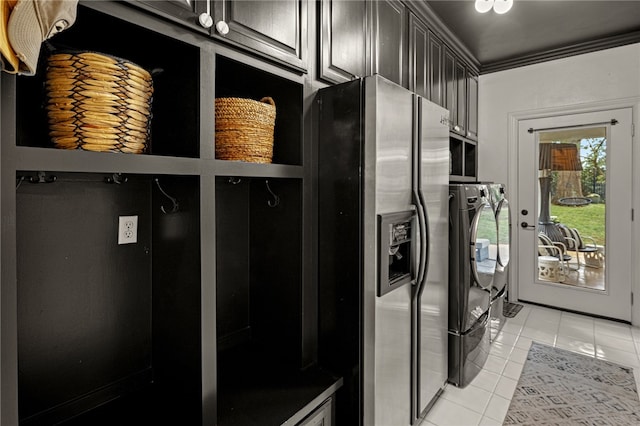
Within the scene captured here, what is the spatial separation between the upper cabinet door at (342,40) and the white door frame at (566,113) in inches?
114

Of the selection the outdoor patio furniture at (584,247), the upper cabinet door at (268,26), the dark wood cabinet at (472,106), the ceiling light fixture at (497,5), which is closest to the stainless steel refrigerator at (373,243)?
the upper cabinet door at (268,26)

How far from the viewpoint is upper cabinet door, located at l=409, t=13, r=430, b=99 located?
A: 8.02 feet

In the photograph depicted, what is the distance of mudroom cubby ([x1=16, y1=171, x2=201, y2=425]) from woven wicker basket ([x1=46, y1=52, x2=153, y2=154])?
0.74ft

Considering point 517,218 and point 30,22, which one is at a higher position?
point 30,22

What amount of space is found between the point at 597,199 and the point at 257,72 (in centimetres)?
384

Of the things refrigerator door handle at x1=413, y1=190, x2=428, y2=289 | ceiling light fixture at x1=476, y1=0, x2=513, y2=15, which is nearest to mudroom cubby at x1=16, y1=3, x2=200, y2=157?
refrigerator door handle at x1=413, y1=190, x2=428, y2=289

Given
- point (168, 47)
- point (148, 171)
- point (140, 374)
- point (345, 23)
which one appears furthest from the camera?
point (345, 23)

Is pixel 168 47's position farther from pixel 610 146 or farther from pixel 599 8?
pixel 610 146

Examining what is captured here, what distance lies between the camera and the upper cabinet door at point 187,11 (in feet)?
3.41

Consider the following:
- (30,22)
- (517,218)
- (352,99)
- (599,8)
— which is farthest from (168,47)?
(517,218)

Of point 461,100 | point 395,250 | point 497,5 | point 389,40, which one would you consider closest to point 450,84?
point 461,100

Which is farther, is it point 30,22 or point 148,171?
point 148,171

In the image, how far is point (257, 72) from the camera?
1462 millimetres

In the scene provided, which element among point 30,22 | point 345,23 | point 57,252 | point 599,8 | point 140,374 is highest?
point 599,8
